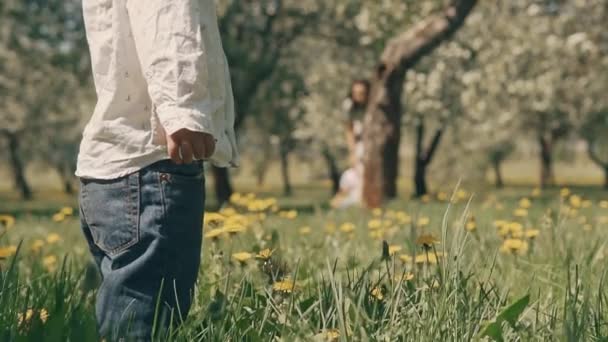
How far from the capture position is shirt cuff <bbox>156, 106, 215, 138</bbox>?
7.28 ft

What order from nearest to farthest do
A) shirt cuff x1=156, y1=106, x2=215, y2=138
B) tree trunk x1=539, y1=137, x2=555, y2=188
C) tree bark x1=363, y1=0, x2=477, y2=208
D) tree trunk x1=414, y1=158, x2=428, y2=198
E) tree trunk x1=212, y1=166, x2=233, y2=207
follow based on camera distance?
shirt cuff x1=156, y1=106, x2=215, y2=138, tree bark x1=363, y1=0, x2=477, y2=208, tree trunk x1=212, y1=166, x2=233, y2=207, tree trunk x1=414, y1=158, x2=428, y2=198, tree trunk x1=539, y1=137, x2=555, y2=188

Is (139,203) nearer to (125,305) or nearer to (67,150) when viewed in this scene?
(125,305)

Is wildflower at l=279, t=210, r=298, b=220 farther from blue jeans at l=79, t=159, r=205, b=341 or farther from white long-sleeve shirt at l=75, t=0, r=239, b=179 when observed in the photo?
blue jeans at l=79, t=159, r=205, b=341

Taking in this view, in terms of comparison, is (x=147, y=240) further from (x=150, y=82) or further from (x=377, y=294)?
(x=377, y=294)

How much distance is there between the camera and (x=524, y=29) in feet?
61.5

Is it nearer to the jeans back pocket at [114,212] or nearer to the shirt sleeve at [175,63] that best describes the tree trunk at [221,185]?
the jeans back pocket at [114,212]

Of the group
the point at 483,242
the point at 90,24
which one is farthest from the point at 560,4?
the point at 90,24

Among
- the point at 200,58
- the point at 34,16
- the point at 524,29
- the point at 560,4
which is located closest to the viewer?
the point at 200,58

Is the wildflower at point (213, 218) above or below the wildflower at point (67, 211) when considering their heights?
above

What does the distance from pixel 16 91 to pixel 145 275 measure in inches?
940

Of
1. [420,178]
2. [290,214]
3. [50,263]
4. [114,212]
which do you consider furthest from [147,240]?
[420,178]

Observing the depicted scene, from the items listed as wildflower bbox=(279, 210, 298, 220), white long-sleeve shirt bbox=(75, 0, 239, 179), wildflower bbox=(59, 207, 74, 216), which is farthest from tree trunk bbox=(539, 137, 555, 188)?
white long-sleeve shirt bbox=(75, 0, 239, 179)

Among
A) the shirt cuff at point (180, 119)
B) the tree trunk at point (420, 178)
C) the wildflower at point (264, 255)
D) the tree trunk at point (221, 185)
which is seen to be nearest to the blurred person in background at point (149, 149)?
the shirt cuff at point (180, 119)

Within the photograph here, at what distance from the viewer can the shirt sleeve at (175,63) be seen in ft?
7.36
